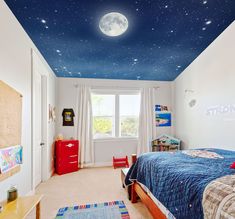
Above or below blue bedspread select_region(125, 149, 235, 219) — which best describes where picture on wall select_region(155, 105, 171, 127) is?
above

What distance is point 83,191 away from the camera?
3021 millimetres

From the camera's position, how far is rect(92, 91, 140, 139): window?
15.5 feet

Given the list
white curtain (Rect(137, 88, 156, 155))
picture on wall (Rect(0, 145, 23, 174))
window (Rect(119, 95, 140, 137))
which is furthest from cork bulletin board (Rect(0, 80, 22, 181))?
white curtain (Rect(137, 88, 156, 155))

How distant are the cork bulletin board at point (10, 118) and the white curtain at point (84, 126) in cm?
219

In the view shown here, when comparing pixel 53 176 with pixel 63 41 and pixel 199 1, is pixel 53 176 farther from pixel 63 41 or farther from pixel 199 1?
pixel 199 1

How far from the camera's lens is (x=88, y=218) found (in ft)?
7.15

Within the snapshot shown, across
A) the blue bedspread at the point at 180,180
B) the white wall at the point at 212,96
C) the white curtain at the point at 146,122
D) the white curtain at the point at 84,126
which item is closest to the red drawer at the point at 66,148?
the white curtain at the point at 84,126

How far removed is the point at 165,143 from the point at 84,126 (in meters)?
2.13

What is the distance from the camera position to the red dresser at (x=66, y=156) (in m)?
3.95

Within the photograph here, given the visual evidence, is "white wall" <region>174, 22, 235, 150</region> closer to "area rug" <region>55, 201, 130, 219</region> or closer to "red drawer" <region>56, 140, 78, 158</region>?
"area rug" <region>55, 201, 130, 219</region>

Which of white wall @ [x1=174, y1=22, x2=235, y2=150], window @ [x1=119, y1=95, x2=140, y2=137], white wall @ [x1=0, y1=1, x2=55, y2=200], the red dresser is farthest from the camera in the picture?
window @ [x1=119, y1=95, x2=140, y2=137]

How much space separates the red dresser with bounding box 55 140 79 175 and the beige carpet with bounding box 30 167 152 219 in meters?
0.17

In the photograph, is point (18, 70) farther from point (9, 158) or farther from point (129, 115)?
point (129, 115)

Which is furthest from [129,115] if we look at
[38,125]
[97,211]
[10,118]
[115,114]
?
[10,118]
